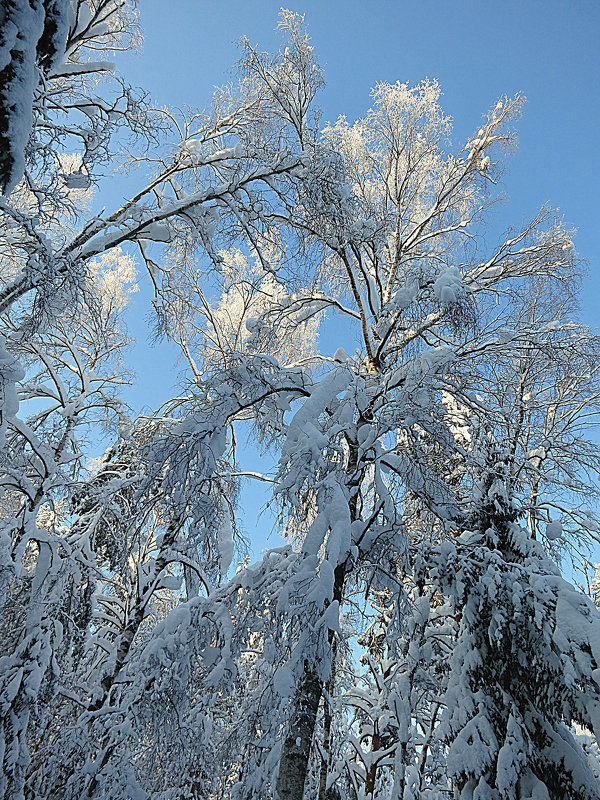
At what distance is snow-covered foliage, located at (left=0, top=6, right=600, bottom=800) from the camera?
3.71m

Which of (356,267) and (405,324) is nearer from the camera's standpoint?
(405,324)

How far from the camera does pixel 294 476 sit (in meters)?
3.25

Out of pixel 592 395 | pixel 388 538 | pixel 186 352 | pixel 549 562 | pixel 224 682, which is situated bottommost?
pixel 224 682

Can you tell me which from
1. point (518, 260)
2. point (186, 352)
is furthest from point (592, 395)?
point (186, 352)

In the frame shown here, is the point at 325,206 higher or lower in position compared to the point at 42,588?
higher

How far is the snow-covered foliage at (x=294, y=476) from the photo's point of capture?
12.2 ft

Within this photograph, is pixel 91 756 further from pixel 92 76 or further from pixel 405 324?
pixel 92 76

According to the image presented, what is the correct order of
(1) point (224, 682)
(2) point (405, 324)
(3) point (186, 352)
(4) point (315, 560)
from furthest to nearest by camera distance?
1. (3) point (186, 352)
2. (2) point (405, 324)
3. (1) point (224, 682)
4. (4) point (315, 560)

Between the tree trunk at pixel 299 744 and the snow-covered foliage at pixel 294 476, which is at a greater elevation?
the snow-covered foliage at pixel 294 476

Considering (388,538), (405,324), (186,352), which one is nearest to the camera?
(388,538)

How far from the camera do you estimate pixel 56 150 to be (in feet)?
14.2

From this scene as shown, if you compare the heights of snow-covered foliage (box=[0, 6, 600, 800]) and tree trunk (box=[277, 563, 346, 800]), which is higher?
Result: snow-covered foliage (box=[0, 6, 600, 800])

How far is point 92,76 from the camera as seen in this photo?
5.97 m

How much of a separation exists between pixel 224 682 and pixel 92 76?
6910 mm
